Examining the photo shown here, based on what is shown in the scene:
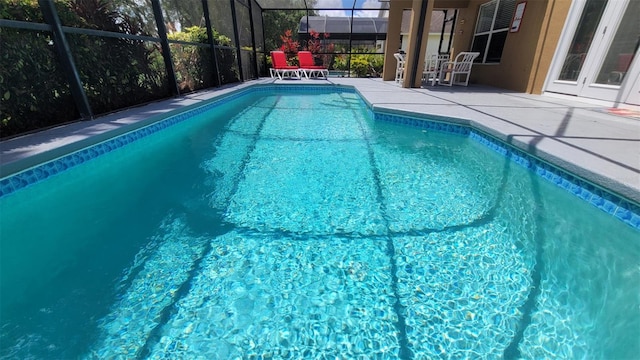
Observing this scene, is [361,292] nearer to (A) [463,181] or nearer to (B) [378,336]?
(B) [378,336]

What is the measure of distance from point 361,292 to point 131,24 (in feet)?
19.9

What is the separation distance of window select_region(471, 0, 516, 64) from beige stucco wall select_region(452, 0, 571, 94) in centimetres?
26

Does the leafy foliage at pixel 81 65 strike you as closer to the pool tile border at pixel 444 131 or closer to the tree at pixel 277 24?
the pool tile border at pixel 444 131

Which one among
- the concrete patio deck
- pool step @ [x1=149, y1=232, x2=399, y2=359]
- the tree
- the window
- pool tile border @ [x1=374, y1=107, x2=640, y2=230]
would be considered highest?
the tree

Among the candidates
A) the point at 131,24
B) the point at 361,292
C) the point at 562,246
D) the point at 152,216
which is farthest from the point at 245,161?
the point at 131,24

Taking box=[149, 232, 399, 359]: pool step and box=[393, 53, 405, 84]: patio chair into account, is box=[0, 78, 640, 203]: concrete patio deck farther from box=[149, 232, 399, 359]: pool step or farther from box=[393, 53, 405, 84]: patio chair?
box=[393, 53, 405, 84]: patio chair

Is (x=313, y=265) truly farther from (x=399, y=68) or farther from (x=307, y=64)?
(x=307, y=64)

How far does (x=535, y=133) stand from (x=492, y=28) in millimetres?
6638

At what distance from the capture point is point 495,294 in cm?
160

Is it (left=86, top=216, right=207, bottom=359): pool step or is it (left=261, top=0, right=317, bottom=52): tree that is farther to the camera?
(left=261, top=0, right=317, bottom=52): tree

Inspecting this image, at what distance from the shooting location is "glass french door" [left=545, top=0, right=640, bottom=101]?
171 inches

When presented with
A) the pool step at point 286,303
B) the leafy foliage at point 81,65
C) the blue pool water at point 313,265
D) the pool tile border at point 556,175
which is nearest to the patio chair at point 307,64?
the leafy foliage at point 81,65

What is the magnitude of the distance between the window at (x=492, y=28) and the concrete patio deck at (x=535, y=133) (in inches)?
131

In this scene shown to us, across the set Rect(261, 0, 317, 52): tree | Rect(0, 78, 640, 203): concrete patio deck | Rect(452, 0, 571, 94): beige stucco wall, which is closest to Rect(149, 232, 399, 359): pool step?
Rect(0, 78, 640, 203): concrete patio deck
